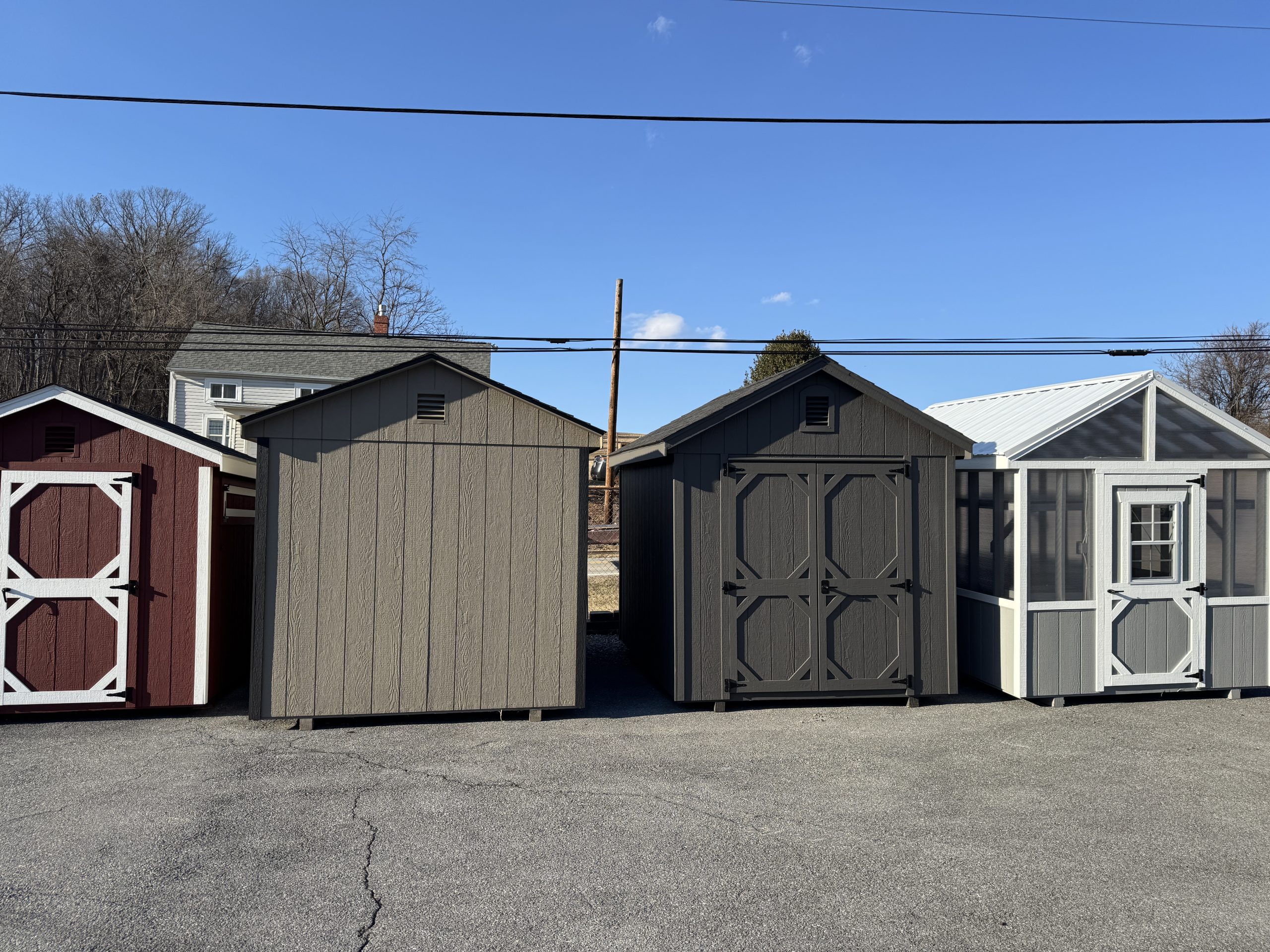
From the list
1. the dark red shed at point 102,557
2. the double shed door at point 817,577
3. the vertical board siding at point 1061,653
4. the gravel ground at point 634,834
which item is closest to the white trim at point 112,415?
the dark red shed at point 102,557

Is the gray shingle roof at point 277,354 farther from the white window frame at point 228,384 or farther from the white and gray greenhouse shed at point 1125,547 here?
the white and gray greenhouse shed at point 1125,547

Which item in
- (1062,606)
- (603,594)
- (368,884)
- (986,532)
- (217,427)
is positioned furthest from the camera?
(217,427)

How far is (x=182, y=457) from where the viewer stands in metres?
7.21

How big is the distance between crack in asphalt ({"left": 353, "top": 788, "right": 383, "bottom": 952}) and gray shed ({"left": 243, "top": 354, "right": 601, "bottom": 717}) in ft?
5.72

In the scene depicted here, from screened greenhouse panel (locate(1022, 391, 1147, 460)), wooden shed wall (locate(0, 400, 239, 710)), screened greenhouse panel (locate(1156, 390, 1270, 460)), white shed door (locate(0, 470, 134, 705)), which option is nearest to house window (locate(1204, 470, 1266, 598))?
screened greenhouse panel (locate(1156, 390, 1270, 460))

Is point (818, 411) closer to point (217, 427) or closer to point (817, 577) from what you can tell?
point (817, 577)

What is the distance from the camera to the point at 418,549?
6.94 meters

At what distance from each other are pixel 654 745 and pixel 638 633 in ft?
9.25

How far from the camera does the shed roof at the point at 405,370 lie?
6.67 metres

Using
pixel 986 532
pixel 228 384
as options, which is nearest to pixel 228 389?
pixel 228 384

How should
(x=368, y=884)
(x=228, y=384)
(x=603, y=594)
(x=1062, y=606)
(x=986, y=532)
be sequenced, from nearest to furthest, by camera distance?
(x=368, y=884), (x=1062, y=606), (x=986, y=532), (x=603, y=594), (x=228, y=384)

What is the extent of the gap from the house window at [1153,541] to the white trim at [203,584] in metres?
8.40

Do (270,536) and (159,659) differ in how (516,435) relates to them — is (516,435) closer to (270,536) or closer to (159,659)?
(270,536)

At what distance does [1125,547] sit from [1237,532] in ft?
4.28
